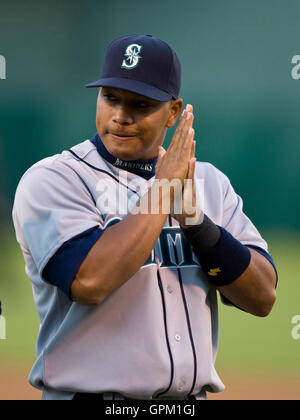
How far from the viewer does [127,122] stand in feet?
5.03

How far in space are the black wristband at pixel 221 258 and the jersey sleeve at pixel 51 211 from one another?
0.23 m

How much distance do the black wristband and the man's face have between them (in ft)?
0.83

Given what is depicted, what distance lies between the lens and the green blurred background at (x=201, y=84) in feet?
15.3

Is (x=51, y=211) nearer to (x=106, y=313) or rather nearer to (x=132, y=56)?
(x=106, y=313)

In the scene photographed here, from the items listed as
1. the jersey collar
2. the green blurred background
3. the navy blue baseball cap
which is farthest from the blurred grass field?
the navy blue baseball cap

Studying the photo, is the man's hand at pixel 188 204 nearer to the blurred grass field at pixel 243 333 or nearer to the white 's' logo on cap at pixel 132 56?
the white 's' logo on cap at pixel 132 56

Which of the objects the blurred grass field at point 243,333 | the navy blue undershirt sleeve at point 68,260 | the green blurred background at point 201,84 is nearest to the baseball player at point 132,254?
the navy blue undershirt sleeve at point 68,260

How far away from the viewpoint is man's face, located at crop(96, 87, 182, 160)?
1.54m

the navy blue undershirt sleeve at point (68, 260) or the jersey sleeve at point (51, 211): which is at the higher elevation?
the jersey sleeve at point (51, 211)

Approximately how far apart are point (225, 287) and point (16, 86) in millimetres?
3525

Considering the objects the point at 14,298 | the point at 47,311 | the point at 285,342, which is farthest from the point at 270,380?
the point at 47,311

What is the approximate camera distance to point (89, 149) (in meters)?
1.61

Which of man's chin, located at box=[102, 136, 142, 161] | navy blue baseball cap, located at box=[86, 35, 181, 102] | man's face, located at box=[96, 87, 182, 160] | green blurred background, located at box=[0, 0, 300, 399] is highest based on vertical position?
green blurred background, located at box=[0, 0, 300, 399]

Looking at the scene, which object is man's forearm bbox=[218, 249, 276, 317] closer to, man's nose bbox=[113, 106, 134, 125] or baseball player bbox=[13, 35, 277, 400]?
baseball player bbox=[13, 35, 277, 400]
